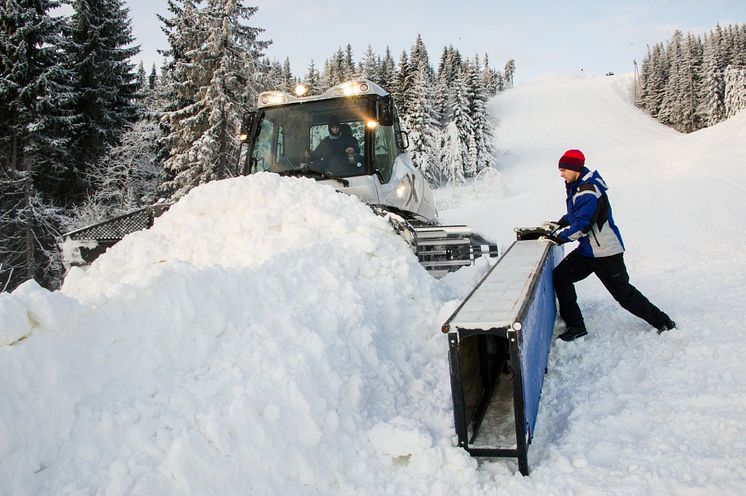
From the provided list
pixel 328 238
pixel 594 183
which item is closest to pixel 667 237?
pixel 594 183

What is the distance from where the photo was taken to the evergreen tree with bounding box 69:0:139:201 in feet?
79.3

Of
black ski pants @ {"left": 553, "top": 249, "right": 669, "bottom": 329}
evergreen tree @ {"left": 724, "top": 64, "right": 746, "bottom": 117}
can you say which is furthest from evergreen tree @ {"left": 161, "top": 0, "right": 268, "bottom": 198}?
evergreen tree @ {"left": 724, "top": 64, "right": 746, "bottom": 117}

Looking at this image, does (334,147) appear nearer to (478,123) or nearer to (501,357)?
(501,357)

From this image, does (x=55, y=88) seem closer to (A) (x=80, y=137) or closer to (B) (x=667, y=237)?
(A) (x=80, y=137)

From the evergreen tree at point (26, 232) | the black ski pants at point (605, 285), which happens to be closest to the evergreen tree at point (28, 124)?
the evergreen tree at point (26, 232)

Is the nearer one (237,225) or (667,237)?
(237,225)

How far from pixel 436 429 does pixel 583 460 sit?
3.00 ft

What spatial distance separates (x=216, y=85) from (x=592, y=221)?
20.4 metres

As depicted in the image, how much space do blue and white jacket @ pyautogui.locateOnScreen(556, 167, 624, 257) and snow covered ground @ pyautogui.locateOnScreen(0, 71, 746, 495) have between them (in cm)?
90

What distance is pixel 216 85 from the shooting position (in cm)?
2286

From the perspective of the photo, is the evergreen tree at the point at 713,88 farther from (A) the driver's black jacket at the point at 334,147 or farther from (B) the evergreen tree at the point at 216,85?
(A) the driver's black jacket at the point at 334,147

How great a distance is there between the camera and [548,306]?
17.0 ft

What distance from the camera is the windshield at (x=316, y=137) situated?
7.58m

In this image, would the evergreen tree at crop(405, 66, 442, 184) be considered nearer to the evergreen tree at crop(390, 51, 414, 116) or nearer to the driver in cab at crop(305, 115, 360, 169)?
the evergreen tree at crop(390, 51, 414, 116)
